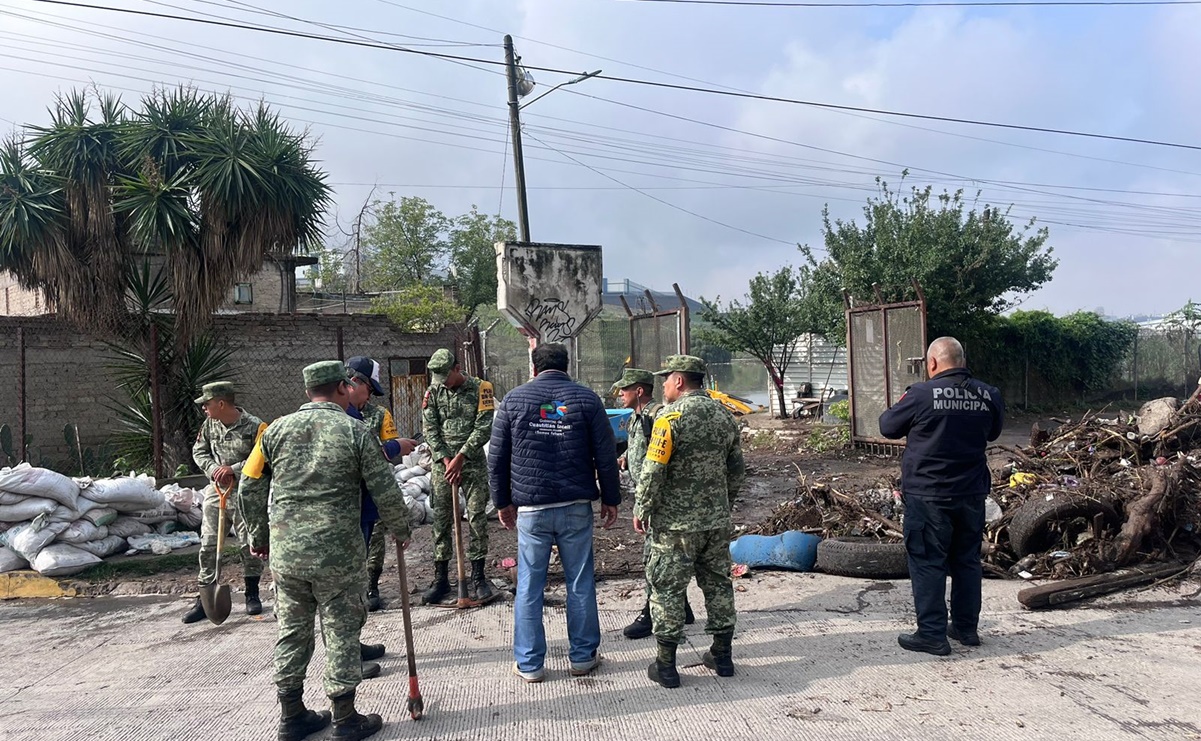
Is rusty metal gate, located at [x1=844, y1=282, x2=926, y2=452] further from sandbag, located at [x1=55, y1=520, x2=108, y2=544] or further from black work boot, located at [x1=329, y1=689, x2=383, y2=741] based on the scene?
sandbag, located at [x1=55, y1=520, x2=108, y2=544]

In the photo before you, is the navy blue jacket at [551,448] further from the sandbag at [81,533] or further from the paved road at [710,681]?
the sandbag at [81,533]

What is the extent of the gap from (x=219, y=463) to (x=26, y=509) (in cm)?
236

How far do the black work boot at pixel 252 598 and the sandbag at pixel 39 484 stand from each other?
2.26 meters

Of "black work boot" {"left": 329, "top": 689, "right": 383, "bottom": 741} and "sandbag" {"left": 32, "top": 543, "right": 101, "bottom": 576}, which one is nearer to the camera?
"black work boot" {"left": 329, "top": 689, "right": 383, "bottom": 741}

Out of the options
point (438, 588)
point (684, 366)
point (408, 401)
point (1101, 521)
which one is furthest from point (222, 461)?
point (408, 401)

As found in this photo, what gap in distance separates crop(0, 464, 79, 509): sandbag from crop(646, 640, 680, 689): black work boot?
5485 mm

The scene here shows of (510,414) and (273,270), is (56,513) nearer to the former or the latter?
(510,414)

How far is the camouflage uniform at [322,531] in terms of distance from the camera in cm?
356

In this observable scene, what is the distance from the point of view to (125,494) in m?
6.97


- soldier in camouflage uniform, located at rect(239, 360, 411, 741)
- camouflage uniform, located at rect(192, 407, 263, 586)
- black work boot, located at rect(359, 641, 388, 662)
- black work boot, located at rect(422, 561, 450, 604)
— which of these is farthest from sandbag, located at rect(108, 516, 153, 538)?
soldier in camouflage uniform, located at rect(239, 360, 411, 741)

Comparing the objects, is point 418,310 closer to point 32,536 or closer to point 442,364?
point 32,536

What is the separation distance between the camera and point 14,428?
11109mm

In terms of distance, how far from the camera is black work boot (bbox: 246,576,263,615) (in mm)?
5590

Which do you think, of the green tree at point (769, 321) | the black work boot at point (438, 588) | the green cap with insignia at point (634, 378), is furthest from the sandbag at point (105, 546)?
the green tree at point (769, 321)
